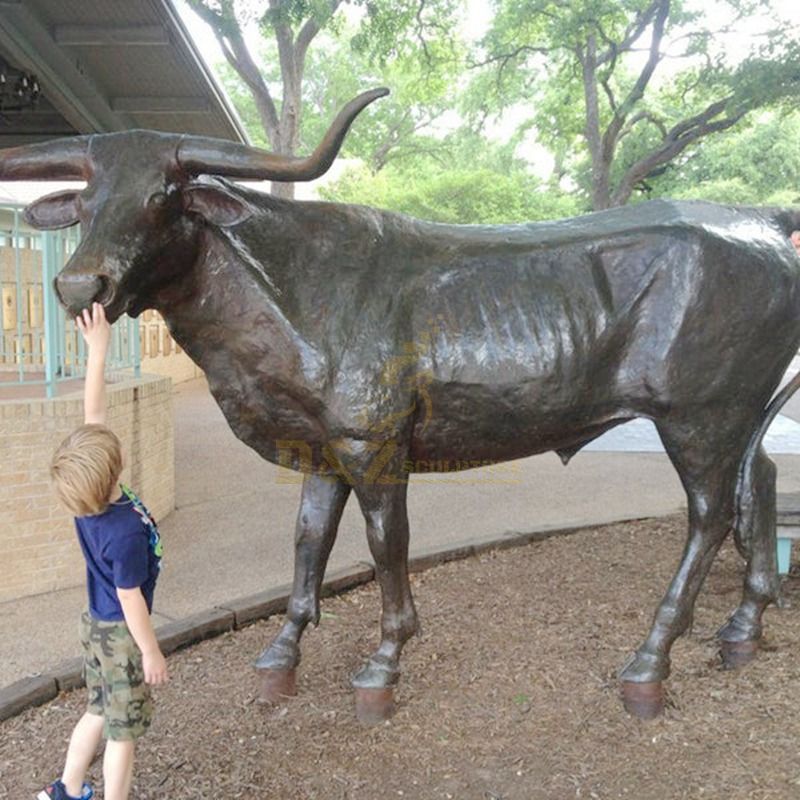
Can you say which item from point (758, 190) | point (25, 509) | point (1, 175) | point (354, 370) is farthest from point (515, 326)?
point (758, 190)

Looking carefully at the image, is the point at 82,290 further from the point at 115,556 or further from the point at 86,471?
the point at 115,556

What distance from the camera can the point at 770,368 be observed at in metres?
2.98

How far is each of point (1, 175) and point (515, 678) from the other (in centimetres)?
256

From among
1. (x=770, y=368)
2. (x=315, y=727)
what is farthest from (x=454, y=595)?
(x=770, y=368)

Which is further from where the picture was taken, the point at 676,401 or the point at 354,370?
the point at 676,401

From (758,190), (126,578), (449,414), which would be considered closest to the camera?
(126,578)

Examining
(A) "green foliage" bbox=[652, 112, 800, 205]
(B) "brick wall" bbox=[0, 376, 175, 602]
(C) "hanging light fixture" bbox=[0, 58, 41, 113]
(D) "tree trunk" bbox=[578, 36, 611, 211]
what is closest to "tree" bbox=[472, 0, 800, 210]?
(D) "tree trunk" bbox=[578, 36, 611, 211]

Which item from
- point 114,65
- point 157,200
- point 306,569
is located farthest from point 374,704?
point 114,65

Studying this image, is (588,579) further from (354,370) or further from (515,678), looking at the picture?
(354,370)

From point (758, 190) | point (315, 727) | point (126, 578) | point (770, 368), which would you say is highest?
point (758, 190)

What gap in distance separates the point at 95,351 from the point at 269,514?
14.1ft

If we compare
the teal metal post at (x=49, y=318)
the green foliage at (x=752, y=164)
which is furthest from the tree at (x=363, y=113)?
the teal metal post at (x=49, y=318)

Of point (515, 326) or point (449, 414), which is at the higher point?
point (515, 326)

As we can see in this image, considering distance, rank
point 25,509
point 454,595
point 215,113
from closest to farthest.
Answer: point 454,595 < point 25,509 < point 215,113
